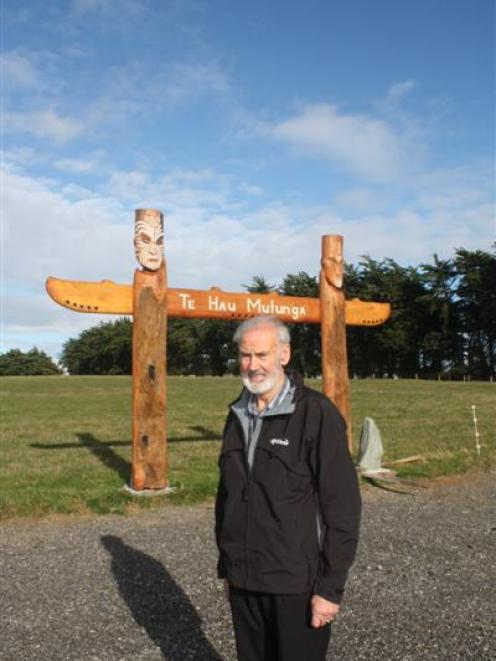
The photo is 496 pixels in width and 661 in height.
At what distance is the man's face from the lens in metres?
3.16

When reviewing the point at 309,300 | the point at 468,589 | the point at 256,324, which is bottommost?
the point at 468,589

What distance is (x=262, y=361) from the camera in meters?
3.17

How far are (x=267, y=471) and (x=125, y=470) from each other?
27.7 ft

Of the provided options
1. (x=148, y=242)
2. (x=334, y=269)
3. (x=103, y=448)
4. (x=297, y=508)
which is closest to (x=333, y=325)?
(x=334, y=269)

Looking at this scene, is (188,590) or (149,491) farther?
(149,491)

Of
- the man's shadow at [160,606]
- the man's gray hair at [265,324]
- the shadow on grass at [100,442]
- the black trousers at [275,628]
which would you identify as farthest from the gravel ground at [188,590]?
the shadow on grass at [100,442]

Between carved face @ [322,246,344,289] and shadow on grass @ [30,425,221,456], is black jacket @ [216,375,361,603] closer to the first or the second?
carved face @ [322,246,344,289]

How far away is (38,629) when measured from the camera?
4625mm

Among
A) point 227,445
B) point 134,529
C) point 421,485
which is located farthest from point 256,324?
point 421,485

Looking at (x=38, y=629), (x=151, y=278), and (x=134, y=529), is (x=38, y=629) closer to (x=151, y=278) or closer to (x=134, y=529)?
(x=134, y=529)

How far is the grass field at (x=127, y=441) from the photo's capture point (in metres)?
8.85

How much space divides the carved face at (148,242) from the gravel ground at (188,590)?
3343 mm

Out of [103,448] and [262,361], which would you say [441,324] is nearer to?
[103,448]

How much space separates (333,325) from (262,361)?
8.01m
